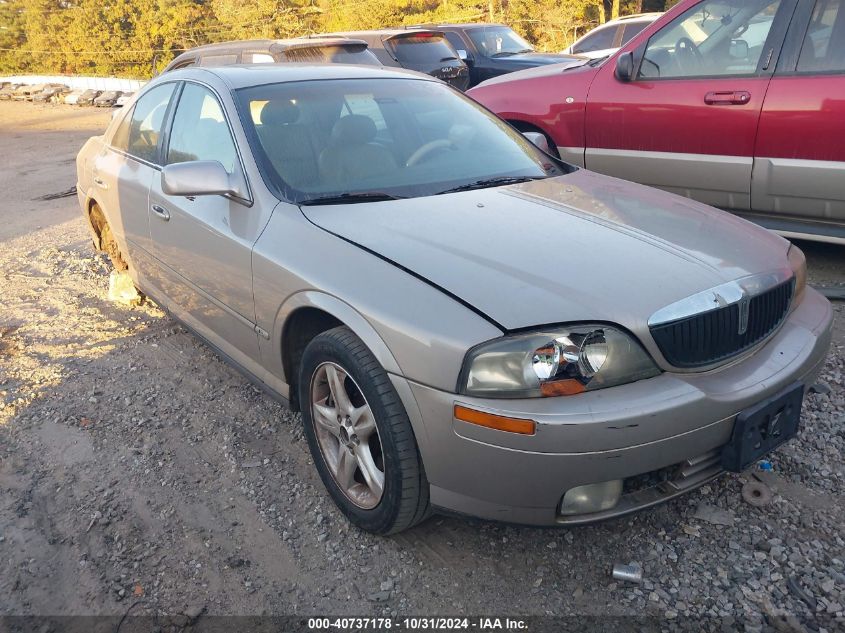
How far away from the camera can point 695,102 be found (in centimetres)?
484

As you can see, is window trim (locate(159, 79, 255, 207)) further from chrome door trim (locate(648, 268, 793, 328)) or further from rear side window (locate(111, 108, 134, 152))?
chrome door trim (locate(648, 268, 793, 328))

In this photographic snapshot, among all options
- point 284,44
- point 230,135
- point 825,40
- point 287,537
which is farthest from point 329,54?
point 287,537

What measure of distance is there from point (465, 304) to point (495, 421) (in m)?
0.37

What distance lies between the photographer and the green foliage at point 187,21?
25.8 m

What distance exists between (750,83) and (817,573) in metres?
3.29

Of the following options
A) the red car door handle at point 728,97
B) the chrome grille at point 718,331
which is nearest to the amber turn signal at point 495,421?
the chrome grille at point 718,331

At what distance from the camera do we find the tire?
2367mm

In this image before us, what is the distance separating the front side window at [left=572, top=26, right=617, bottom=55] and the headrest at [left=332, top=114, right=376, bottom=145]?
36.0 ft

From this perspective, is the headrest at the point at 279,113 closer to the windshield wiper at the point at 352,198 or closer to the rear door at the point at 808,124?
the windshield wiper at the point at 352,198

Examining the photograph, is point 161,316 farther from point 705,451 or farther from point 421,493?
point 705,451

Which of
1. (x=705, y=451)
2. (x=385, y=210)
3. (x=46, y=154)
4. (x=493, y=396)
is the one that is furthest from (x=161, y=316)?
(x=46, y=154)

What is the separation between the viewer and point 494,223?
2805mm

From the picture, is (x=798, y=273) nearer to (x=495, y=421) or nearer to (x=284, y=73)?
(x=495, y=421)

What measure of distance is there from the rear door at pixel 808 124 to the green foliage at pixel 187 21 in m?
21.6
